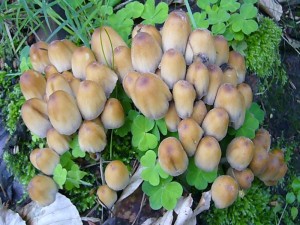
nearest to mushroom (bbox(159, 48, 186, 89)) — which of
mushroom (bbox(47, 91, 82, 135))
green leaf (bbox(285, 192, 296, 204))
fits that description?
mushroom (bbox(47, 91, 82, 135))

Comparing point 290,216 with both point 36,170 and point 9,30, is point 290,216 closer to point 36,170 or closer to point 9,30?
point 36,170

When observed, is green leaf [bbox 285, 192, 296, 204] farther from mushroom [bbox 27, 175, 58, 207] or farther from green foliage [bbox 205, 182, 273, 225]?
mushroom [bbox 27, 175, 58, 207]

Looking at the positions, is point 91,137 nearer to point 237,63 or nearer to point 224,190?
point 224,190

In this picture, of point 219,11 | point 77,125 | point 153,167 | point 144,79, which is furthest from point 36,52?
point 219,11

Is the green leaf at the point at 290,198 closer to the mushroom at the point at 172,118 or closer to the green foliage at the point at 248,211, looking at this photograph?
the green foliage at the point at 248,211

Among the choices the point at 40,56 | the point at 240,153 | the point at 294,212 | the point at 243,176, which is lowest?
the point at 294,212

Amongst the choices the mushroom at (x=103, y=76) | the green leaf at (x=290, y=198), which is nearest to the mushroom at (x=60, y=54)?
the mushroom at (x=103, y=76)

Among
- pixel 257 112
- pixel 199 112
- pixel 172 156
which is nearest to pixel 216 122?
pixel 199 112
